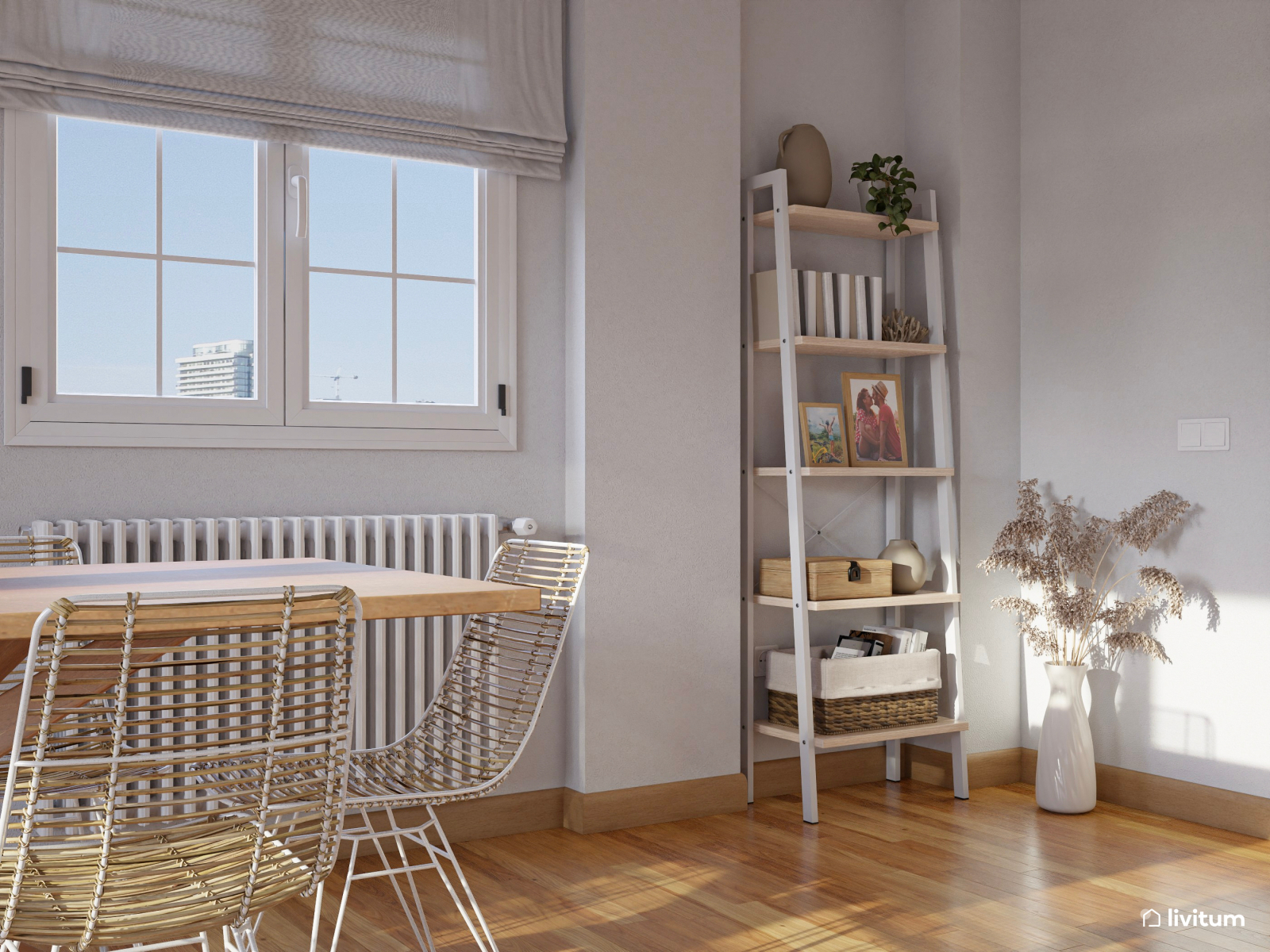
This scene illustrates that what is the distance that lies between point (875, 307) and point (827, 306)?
210 mm

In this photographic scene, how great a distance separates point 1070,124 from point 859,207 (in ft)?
2.54

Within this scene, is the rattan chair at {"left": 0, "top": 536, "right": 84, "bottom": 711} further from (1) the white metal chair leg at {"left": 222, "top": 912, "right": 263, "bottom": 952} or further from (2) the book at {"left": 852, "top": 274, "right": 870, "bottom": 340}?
(2) the book at {"left": 852, "top": 274, "right": 870, "bottom": 340}

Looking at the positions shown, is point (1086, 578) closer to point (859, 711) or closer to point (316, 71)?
point (859, 711)

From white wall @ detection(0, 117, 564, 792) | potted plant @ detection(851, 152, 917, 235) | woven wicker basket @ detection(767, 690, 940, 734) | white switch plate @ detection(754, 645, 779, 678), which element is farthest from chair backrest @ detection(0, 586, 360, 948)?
potted plant @ detection(851, 152, 917, 235)

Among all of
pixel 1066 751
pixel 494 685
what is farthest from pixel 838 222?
pixel 494 685

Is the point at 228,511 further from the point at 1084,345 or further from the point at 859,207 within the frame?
the point at 1084,345

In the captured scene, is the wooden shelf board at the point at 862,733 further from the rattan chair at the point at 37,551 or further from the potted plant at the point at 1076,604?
the rattan chair at the point at 37,551

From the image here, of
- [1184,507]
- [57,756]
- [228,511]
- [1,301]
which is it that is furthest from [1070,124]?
[57,756]

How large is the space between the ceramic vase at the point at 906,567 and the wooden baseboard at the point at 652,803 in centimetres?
85

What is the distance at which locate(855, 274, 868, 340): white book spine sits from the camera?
384cm

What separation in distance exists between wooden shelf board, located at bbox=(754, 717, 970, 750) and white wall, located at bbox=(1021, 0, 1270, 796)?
46 cm

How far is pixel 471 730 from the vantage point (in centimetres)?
233

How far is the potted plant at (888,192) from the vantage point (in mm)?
3801

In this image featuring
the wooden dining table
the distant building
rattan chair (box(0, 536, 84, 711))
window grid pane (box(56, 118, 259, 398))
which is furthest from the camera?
the distant building
